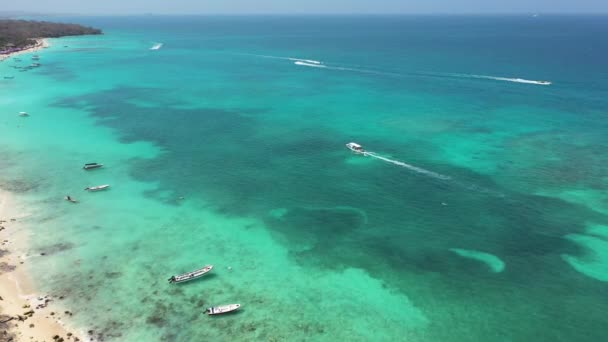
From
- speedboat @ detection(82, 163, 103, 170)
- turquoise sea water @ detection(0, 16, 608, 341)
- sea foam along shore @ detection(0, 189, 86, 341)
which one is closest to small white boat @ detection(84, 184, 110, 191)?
turquoise sea water @ detection(0, 16, 608, 341)

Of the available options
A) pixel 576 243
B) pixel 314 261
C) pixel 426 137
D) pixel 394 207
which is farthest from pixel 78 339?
pixel 426 137

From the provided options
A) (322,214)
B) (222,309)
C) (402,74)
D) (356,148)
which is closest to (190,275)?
(222,309)

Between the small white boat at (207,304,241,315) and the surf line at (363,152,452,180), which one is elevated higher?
the surf line at (363,152,452,180)

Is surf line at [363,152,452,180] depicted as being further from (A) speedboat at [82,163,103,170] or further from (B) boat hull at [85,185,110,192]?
(A) speedboat at [82,163,103,170]

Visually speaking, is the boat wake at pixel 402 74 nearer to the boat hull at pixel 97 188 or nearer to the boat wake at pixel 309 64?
the boat wake at pixel 309 64

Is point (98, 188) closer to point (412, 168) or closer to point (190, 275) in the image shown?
point (190, 275)

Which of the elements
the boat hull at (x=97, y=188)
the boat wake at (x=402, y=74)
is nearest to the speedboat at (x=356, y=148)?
the boat hull at (x=97, y=188)

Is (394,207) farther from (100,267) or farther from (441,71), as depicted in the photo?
(441,71)
